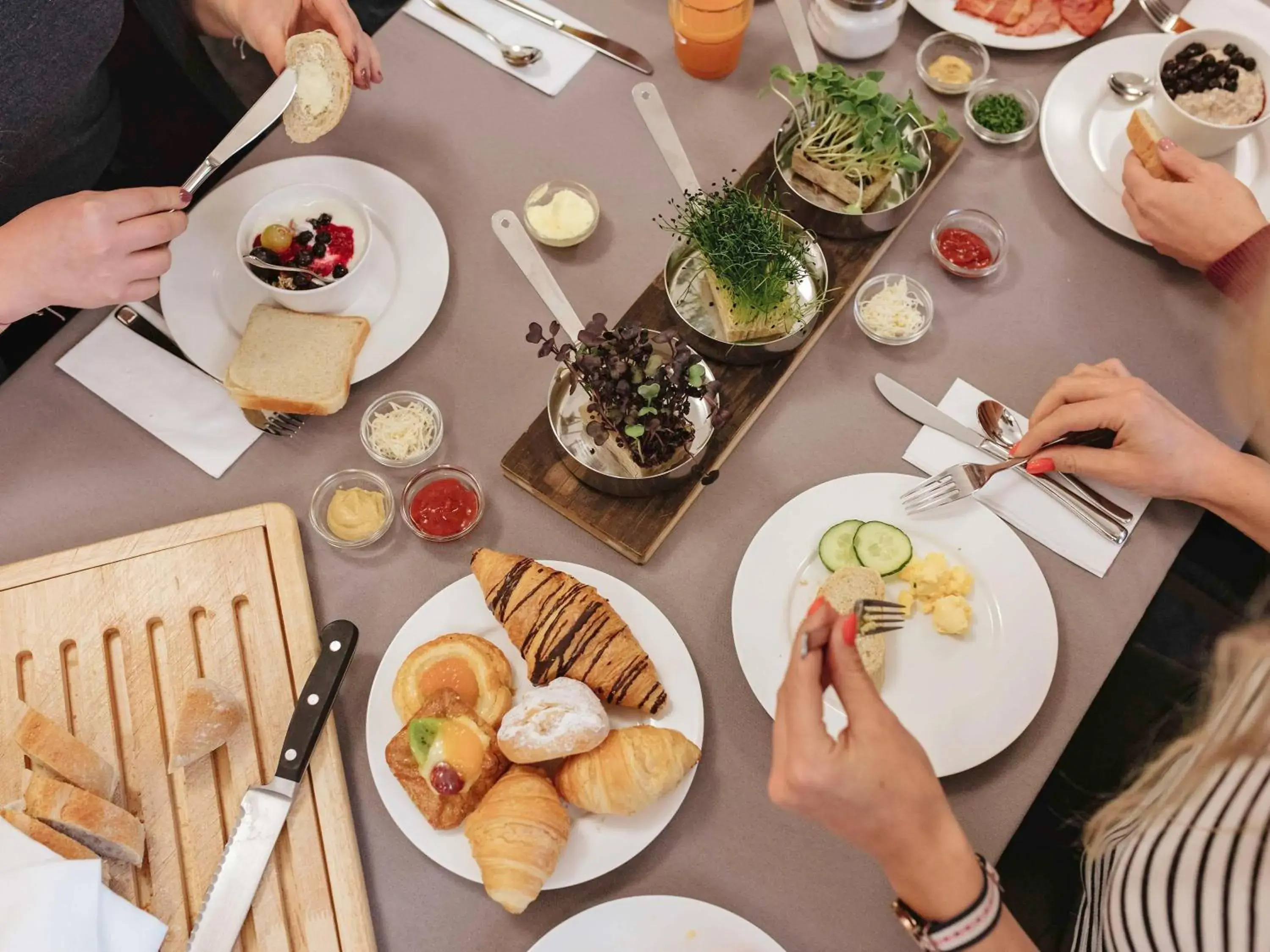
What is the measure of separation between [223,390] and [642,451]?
82 centimetres

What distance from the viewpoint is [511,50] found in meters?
2.04

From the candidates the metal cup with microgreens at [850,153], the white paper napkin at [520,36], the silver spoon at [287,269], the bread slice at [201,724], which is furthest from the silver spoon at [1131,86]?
the bread slice at [201,724]

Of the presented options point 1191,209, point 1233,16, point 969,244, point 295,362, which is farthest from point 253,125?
point 1233,16

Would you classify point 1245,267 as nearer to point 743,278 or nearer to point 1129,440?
point 1129,440

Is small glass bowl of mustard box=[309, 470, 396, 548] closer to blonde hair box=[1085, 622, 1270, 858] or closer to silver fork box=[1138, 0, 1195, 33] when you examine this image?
blonde hair box=[1085, 622, 1270, 858]

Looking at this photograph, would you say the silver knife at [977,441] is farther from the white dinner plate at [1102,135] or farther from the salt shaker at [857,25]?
the salt shaker at [857,25]

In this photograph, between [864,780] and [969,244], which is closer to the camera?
[864,780]

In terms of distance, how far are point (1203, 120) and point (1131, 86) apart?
217mm

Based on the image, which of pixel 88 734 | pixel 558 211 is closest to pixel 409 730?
pixel 88 734

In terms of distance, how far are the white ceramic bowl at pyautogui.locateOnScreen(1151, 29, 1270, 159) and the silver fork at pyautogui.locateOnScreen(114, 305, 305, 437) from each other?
1782 millimetres

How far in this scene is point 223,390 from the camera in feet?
5.72

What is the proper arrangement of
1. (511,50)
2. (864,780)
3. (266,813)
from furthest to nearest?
1. (511,50)
2. (266,813)
3. (864,780)

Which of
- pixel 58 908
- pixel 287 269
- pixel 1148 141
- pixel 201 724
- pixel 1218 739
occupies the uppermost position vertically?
pixel 1148 141

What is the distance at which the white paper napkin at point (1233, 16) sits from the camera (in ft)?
6.53
